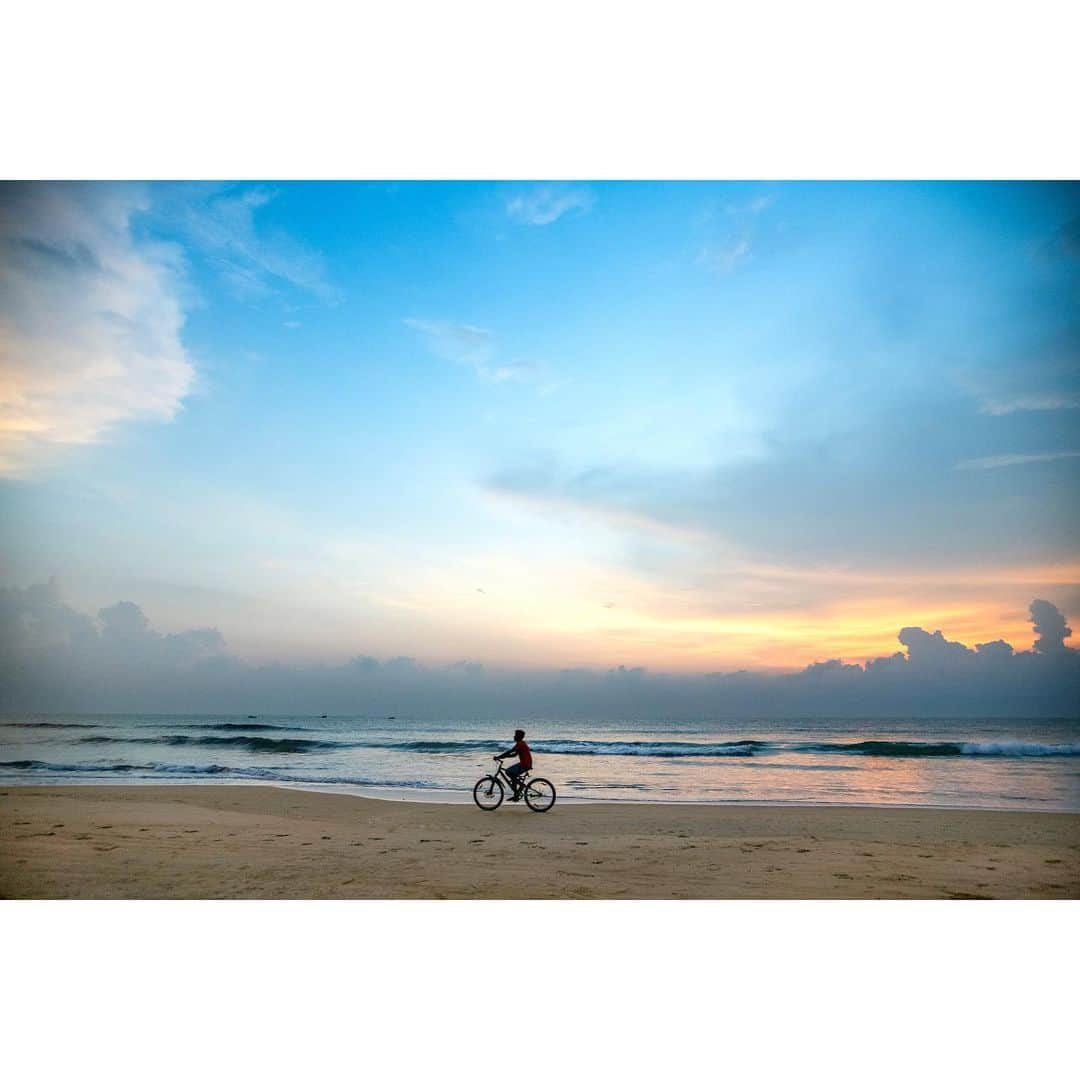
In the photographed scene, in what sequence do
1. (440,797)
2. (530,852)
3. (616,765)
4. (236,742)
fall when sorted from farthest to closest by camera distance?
1. (236,742)
2. (616,765)
3. (440,797)
4. (530,852)

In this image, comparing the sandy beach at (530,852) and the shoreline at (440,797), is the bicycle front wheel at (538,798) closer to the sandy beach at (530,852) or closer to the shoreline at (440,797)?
the sandy beach at (530,852)

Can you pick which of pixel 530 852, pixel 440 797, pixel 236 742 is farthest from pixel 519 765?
pixel 236 742

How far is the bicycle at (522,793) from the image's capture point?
1081cm

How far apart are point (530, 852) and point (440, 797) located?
578 centimetres

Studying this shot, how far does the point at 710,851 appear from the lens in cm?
747

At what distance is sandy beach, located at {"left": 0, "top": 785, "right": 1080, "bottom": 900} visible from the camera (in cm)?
600

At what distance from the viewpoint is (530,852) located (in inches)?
297

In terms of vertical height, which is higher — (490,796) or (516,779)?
(516,779)

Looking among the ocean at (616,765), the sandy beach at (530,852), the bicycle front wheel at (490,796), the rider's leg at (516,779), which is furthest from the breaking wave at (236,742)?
the rider's leg at (516,779)

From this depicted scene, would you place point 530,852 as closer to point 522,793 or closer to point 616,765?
point 522,793

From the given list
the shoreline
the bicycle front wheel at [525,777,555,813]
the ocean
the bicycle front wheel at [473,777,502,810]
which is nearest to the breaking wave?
the ocean
